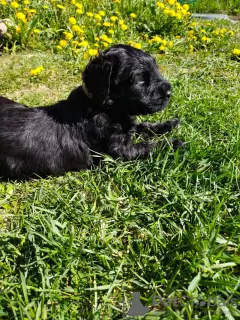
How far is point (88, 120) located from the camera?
2820 mm

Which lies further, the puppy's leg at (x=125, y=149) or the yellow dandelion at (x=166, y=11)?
the yellow dandelion at (x=166, y=11)

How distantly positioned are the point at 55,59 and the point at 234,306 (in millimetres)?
3840

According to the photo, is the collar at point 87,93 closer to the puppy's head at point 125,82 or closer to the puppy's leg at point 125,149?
the puppy's head at point 125,82

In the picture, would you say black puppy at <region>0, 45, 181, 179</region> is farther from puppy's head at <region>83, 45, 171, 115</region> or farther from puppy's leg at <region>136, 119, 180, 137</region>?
puppy's leg at <region>136, 119, 180, 137</region>

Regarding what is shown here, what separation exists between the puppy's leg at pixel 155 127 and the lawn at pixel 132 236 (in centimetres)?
11

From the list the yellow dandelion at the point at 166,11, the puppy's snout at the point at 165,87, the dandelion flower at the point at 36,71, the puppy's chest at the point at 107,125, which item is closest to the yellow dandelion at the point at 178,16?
the yellow dandelion at the point at 166,11

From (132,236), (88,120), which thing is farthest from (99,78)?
(132,236)

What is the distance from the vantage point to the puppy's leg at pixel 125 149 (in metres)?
2.83

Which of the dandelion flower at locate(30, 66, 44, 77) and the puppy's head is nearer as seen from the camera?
the puppy's head

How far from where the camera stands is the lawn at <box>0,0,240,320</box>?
180cm

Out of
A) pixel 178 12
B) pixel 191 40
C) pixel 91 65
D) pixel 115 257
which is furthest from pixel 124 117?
pixel 178 12

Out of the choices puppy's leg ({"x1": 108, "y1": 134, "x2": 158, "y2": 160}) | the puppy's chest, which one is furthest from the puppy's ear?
puppy's leg ({"x1": 108, "y1": 134, "x2": 158, "y2": 160})

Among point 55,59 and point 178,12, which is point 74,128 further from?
point 178,12

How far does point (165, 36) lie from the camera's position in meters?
5.38
